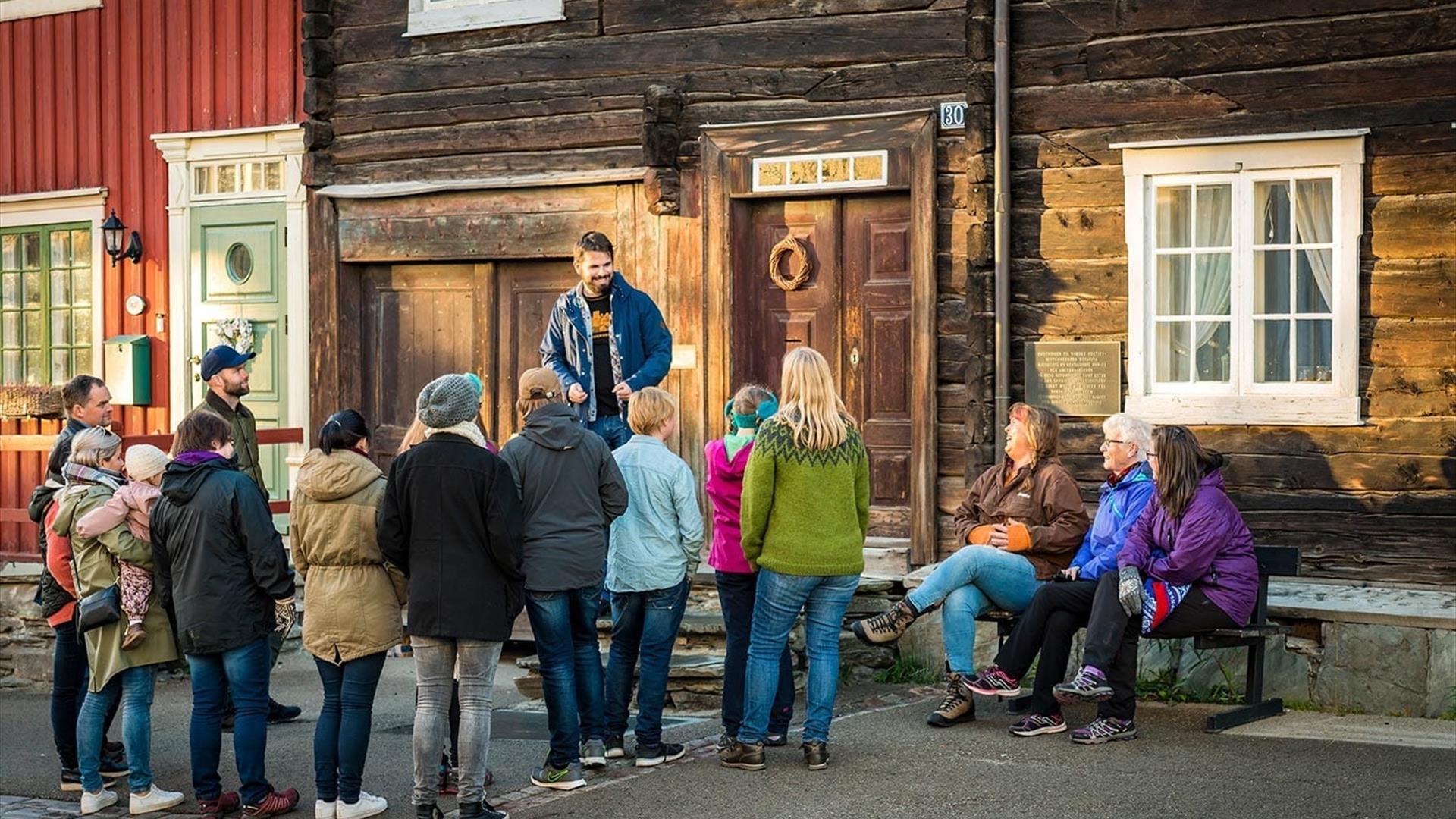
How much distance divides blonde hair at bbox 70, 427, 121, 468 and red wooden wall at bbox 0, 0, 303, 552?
691 centimetres

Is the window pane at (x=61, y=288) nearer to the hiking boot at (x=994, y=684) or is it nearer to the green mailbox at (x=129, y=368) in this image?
the green mailbox at (x=129, y=368)

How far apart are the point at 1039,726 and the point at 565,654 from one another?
218 centimetres

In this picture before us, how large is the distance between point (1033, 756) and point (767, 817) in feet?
4.71

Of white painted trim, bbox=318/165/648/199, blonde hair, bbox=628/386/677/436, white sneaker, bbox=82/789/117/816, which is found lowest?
white sneaker, bbox=82/789/117/816

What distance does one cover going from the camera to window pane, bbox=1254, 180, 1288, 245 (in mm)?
10258

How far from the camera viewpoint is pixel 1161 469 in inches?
322

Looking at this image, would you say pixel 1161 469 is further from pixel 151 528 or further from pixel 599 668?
pixel 151 528

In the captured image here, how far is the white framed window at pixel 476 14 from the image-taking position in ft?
41.6

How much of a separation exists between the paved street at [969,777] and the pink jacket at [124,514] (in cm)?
124

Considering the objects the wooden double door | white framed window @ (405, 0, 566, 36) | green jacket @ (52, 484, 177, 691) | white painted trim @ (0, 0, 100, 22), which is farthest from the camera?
white painted trim @ (0, 0, 100, 22)

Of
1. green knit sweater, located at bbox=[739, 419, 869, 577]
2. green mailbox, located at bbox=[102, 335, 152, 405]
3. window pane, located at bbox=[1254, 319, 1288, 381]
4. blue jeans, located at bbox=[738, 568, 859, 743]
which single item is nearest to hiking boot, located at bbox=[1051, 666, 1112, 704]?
blue jeans, located at bbox=[738, 568, 859, 743]

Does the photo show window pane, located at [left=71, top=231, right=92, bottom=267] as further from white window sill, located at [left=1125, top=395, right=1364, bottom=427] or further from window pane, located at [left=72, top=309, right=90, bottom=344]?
white window sill, located at [left=1125, top=395, right=1364, bottom=427]

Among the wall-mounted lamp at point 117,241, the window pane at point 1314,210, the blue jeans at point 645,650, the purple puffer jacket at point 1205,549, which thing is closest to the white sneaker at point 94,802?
the blue jeans at point 645,650

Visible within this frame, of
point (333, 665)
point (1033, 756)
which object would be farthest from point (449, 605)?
point (1033, 756)
